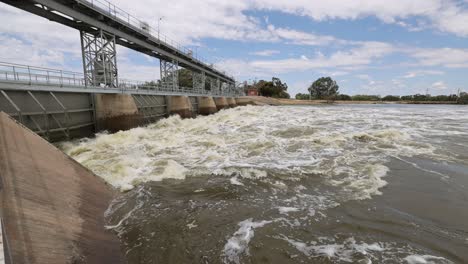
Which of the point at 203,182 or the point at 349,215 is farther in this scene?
the point at 203,182

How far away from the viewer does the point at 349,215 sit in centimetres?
625

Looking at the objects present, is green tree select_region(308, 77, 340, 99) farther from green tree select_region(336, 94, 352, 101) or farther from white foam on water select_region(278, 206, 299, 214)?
white foam on water select_region(278, 206, 299, 214)

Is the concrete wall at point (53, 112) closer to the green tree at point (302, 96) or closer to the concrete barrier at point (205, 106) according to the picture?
the concrete barrier at point (205, 106)

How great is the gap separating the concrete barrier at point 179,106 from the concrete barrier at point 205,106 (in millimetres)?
10174

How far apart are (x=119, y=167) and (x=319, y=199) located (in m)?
7.35

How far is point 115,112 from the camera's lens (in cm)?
2158

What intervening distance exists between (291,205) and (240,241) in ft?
7.07

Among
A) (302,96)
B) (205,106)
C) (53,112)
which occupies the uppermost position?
(302,96)

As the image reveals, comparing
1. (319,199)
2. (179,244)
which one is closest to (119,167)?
(179,244)

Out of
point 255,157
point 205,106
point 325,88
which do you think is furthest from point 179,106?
point 325,88

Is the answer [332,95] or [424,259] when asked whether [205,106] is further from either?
[332,95]

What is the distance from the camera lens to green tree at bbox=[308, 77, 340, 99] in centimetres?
13400

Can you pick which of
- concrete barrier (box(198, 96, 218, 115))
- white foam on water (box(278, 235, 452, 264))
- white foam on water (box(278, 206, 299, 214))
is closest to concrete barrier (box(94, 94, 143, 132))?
white foam on water (box(278, 206, 299, 214))

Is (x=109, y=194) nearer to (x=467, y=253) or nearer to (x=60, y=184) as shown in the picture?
(x=60, y=184)
